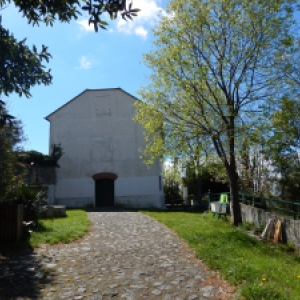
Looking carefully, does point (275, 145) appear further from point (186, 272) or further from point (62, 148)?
point (62, 148)

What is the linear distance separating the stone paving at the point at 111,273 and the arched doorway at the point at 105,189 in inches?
647

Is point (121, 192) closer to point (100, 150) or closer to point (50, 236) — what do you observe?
point (100, 150)

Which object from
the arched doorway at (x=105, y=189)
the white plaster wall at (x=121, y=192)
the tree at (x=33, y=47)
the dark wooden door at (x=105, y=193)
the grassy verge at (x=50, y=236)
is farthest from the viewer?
the dark wooden door at (x=105, y=193)

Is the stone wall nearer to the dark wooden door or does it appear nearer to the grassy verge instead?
the grassy verge

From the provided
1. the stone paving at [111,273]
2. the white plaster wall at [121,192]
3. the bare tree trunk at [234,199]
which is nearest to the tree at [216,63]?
the bare tree trunk at [234,199]

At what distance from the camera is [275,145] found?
38.4 feet

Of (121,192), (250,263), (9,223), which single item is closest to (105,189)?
(121,192)

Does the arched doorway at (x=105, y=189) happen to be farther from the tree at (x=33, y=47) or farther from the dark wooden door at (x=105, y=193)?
the tree at (x=33, y=47)

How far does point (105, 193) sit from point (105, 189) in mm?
326

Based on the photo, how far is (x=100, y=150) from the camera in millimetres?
27281

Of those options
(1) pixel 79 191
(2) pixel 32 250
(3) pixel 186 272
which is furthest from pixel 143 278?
(1) pixel 79 191

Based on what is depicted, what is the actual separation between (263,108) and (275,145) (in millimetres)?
1445

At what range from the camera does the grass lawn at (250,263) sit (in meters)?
5.27

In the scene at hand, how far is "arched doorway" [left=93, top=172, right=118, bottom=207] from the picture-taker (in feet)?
87.6
